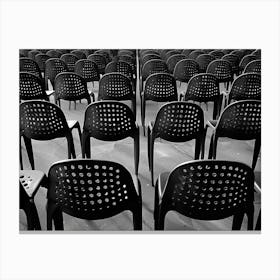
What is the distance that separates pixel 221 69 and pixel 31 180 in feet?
15.4

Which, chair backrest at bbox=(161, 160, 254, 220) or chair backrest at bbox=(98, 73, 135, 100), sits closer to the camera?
chair backrest at bbox=(161, 160, 254, 220)

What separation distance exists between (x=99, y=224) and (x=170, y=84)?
101 inches

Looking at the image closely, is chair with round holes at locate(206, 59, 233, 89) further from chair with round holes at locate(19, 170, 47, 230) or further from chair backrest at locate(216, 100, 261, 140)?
chair with round holes at locate(19, 170, 47, 230)

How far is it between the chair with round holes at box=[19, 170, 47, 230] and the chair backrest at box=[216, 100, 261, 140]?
5.84 feet

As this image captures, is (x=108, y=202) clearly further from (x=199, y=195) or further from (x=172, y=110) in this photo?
(x=172, y=110)

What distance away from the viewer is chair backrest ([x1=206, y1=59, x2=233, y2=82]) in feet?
19.4

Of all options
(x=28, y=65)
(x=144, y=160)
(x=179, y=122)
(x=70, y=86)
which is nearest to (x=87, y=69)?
(x=28, y=65)

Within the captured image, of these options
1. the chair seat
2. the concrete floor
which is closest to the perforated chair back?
the concrete floor

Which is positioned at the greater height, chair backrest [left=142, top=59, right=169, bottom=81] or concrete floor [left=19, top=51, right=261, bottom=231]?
chair backrest [left=142, top=59, right=169, bottom=81]

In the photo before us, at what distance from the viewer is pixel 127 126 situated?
3.21m

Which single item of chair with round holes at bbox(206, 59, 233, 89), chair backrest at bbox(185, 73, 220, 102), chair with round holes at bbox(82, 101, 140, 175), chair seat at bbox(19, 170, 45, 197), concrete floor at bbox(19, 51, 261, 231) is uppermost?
chair with round holes at bbox(206, 59, 233, 89)

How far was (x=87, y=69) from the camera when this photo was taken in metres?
6.14

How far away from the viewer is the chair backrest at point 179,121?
2979mm

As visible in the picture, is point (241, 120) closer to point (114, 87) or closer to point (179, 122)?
point (179, 122)
